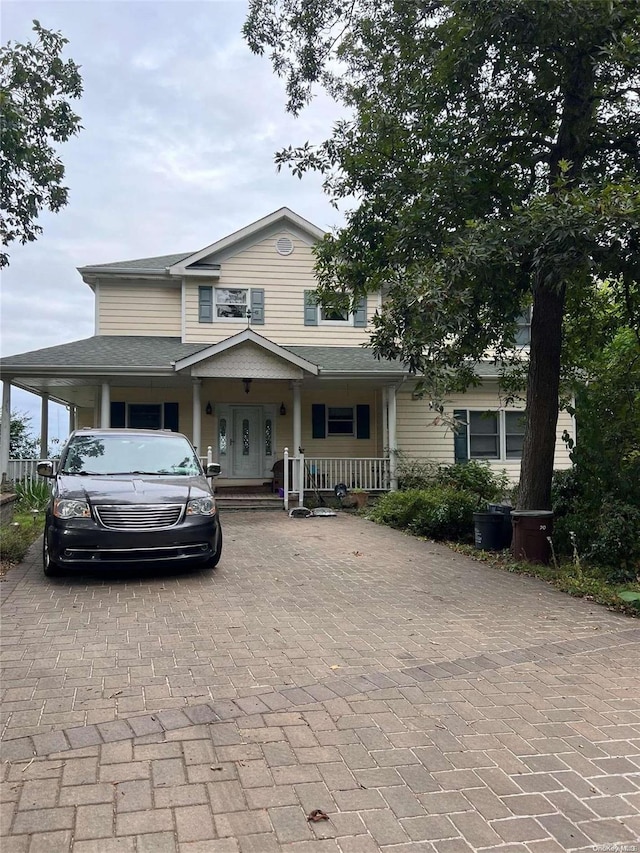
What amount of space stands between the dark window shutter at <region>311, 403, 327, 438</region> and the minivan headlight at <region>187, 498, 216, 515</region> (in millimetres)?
10605

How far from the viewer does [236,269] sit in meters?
17.7

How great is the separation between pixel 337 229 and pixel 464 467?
26.6 ft

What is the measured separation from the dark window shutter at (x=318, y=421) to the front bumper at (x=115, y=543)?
35.8 ft

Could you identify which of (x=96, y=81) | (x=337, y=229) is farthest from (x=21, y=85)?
(x=337, y=229)

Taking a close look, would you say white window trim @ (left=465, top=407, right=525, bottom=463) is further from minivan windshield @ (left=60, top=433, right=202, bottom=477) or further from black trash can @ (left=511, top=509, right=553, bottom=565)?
minivan windshield @ (left=60, top=433, right=202, bottom=477)

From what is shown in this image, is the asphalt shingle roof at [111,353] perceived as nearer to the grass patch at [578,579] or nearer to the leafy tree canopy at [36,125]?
the leafy tree canopy at [36,125]

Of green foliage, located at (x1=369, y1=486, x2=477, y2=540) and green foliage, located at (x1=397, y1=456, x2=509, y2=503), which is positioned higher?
green foliage, located at (x1=397, y1=456, x2=509, y2=503)

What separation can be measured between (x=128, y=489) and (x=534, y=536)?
547 cm

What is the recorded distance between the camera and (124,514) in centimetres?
668

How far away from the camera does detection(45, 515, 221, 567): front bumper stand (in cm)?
655

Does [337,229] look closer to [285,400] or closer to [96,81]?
[96,81]

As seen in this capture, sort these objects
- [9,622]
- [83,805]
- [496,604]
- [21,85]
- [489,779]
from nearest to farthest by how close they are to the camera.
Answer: [83,805] < [489,779] < [9,622] < [496,604] < [21,85]

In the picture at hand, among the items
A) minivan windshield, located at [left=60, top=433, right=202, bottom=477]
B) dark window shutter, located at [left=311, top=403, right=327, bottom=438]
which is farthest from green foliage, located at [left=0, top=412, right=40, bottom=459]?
minivan windshield, located at [left=60, top=433, right=202, bottom=477]

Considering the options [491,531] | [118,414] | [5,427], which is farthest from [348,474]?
[5,427]
